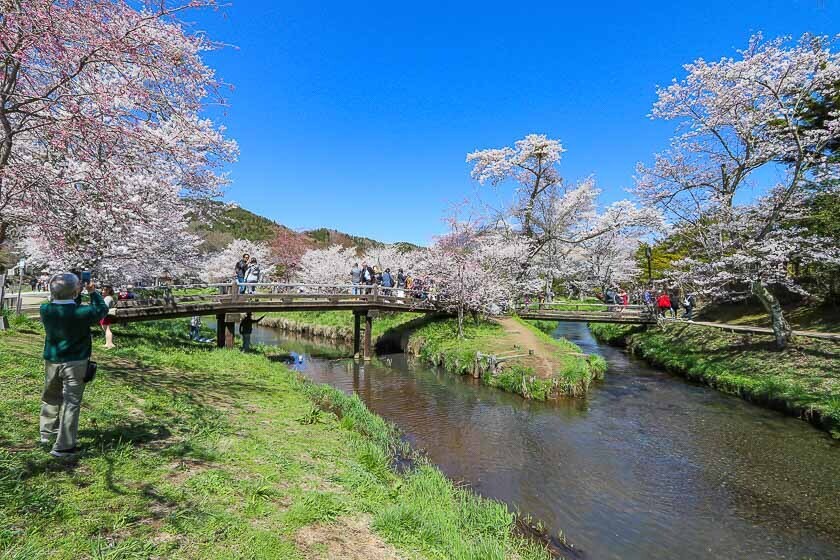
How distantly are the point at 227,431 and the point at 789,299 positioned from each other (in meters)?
27.9

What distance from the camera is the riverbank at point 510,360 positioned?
45.4 feet

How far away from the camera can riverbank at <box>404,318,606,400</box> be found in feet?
45.4

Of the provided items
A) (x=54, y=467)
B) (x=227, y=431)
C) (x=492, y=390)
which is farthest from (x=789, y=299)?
(x=54, y=467)

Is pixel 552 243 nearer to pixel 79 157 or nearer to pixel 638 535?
pixel 638 535

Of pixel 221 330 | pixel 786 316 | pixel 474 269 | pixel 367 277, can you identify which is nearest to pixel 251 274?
pixel 221 330

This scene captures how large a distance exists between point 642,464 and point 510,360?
699 centimetres

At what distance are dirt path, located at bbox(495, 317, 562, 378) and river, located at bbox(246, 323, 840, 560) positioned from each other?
1.55 m

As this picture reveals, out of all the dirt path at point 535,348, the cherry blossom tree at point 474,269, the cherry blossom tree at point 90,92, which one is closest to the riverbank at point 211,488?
the cherry blossom tree at point 90,92

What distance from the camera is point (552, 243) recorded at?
27.6 meters

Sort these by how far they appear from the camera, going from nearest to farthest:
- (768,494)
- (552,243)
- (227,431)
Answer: (227,431) < (768,494) < (552,243)

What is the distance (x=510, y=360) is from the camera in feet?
51.1

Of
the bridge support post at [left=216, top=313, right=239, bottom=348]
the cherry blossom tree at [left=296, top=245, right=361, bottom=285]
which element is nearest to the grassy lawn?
the bridge support post at [left=216, top=313, right=239, bottom=348]

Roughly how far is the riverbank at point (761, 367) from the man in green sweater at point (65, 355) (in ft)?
49.6

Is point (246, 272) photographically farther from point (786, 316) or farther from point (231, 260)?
point (231, 260)
